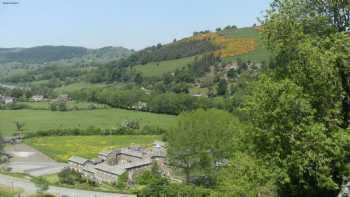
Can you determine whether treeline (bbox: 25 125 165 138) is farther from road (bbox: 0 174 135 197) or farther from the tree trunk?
the tree trunk

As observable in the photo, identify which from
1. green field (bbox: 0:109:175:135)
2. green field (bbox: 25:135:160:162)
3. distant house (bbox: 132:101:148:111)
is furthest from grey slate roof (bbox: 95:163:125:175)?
distant house (bbox: 132:101:148:111)

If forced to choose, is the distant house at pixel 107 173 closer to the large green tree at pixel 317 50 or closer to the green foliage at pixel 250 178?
the green foliage at pixel 250 178

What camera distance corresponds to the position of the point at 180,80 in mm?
165875

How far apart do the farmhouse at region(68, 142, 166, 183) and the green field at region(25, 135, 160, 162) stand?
6826 mm

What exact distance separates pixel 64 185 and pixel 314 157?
5318 centimetres

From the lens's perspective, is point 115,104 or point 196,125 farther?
point 115,104

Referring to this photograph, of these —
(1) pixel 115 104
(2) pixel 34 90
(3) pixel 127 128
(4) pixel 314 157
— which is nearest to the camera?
(4) pixel 314 157

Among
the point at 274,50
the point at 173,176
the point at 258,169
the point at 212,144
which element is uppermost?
the point at 274,50

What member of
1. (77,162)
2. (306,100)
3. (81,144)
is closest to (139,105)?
(81,144)

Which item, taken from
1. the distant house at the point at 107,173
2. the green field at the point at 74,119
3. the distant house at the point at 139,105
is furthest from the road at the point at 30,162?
the distant house at the point at 139,105

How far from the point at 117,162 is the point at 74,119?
140 ft

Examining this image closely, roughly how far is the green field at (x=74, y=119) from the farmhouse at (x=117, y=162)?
25.7m

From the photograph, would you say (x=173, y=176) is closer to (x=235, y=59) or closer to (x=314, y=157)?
(x=314, y=157)

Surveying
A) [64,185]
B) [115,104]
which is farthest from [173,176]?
[115,104]
